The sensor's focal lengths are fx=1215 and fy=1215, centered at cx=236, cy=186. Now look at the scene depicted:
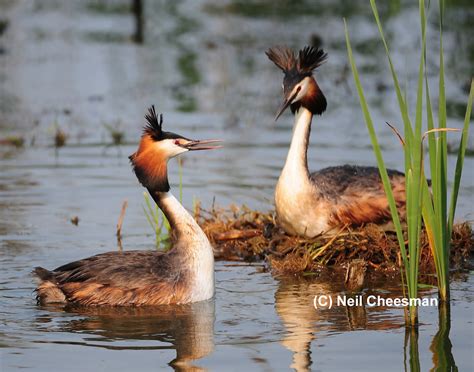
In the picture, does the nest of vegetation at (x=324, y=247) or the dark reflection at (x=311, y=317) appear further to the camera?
the nest of vegetation at (x=324, y=247)

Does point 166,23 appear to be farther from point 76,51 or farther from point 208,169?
point 208,169

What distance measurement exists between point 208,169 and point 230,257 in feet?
9.15

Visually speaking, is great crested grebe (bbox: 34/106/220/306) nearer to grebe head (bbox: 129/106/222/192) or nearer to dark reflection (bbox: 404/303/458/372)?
grebe head (bbox: 129/106/222/192)

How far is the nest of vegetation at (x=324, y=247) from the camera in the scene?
9.16 meters

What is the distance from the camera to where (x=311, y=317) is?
7.88 metres

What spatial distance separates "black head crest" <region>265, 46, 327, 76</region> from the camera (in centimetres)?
958

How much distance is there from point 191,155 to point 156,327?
544 cm

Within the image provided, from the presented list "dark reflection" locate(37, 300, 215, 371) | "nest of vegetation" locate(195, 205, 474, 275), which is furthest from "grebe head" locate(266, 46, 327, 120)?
"dark reflection" locate(37, 300, 215, 371)

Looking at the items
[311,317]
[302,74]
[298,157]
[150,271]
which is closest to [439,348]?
[311,317]

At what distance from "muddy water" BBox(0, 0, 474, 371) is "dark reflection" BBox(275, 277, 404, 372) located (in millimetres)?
19

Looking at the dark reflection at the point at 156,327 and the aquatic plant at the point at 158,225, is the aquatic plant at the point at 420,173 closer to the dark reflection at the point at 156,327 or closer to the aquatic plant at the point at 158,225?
the dark reflection at the point at 156,327

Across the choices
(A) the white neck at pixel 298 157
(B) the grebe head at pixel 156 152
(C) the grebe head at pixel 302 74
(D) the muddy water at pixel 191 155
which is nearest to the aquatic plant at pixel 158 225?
(D) the muddy water at pixel 191 155

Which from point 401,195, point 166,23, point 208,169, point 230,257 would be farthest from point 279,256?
point 166,23

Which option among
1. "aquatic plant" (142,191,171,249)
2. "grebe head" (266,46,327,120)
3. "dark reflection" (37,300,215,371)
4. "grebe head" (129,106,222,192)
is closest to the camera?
"dark reflection" (37,300,215,371)
